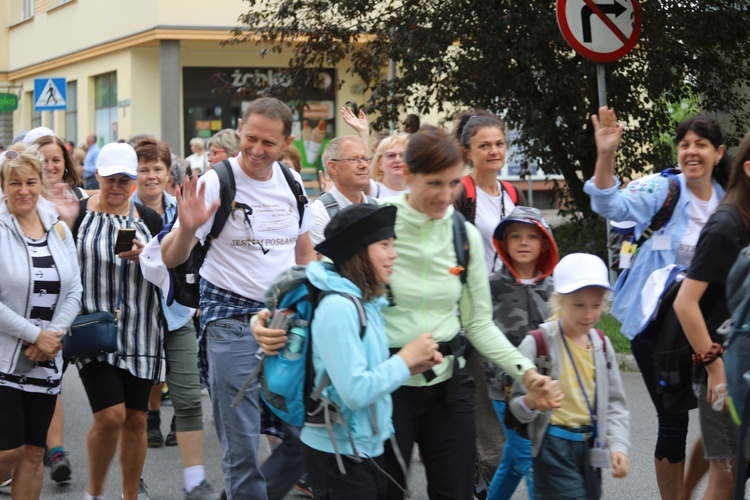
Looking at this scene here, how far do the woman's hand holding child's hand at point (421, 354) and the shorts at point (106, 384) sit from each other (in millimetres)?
2647

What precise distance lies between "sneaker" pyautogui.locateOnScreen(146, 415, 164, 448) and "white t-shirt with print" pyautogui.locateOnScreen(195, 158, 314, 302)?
11.3 ft

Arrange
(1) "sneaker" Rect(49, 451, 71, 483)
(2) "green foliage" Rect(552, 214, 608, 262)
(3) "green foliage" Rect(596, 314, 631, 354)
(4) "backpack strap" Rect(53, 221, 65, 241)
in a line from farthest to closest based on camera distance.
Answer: (2) "green foliage" Rect(552, 214, 608, 262) < (3) "green foliage" Rect(596, 314, 631, 354) < (1) "sneaker" Rect(49, 451, 71, 483) < (4) "backpack strap" Rect(53, 221, 65, 241)

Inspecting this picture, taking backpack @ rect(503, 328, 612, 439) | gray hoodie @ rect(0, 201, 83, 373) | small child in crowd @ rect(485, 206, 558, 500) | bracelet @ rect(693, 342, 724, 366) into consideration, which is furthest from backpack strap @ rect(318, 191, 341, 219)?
bracelet @ rect(693, 342, 724, 366)

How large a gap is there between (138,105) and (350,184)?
2254 centimetres

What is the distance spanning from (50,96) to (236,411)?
16.6 m

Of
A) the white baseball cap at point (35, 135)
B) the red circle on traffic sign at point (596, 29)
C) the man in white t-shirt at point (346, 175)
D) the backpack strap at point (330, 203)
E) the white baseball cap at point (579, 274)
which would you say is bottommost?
the white baseball cap at point (579, 274)

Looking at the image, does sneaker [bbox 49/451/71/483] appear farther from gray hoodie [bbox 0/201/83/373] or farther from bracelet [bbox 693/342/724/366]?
bracelet [bbox 693/342/724/366]

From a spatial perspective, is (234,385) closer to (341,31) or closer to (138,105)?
(341,31)

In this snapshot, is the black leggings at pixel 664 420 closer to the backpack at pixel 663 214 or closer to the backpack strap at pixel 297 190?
the backpack at pixel 663 214

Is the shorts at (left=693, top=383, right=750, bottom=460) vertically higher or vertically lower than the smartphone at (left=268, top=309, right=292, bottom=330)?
lower

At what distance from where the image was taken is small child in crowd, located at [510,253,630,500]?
4.70 meters

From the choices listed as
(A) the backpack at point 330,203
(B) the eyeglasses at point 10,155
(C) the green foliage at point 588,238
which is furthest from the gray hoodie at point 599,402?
(C) the green foliage at point 588,238

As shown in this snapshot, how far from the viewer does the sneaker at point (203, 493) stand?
6.46m

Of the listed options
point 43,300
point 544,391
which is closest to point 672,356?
point 544,391
